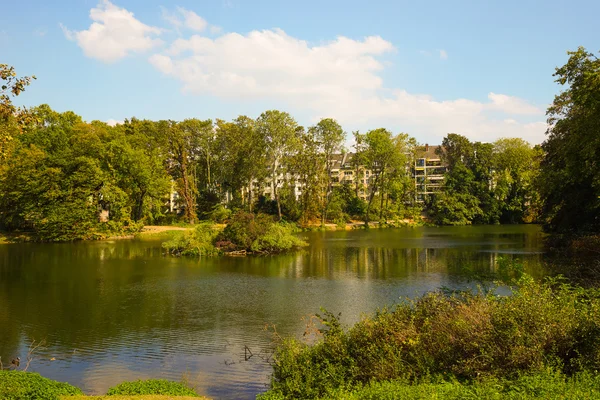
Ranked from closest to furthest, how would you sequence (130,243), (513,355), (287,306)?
(513,355)
(287,306)
(130,243)

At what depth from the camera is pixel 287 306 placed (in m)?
20.6

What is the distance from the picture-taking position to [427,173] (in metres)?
99.7

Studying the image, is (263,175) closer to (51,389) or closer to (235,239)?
(235,239)

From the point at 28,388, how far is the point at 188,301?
13.0 meters

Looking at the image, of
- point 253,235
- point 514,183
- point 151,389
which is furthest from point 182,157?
point 151,389

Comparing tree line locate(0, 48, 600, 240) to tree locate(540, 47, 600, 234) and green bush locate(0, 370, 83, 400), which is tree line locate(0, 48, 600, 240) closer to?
tree locate(540, 47, 600, 234)

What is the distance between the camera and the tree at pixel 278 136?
67.1 metres

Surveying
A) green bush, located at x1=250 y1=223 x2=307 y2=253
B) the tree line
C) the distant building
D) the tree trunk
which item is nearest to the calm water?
green bush, located at x1=250 y1=223 x2=307 y2=253

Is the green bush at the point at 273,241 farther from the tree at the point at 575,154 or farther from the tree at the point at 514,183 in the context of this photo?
the tree at the point at 514,183

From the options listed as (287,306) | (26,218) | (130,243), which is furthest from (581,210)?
(26,218)

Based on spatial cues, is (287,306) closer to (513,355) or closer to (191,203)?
(513,355)

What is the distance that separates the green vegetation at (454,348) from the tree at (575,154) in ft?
50.5

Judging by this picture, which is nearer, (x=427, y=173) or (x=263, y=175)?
(x=263, y=175)

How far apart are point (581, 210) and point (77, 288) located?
1322 inches
